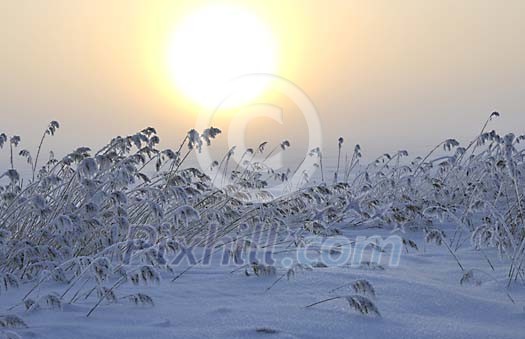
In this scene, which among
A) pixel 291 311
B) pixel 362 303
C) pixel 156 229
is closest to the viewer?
pixel 362 303

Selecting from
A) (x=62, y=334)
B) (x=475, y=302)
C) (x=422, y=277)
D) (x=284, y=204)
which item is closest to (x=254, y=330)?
(x=62, y=334)

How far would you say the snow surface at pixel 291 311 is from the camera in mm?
2494

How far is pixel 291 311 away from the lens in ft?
9.02

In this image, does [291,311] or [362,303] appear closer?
[362,303]

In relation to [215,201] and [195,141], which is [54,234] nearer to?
[195,141]

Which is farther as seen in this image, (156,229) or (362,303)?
(156,229)

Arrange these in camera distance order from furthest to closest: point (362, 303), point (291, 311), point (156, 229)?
point (156, 229) → point (291, 311) → point (362, 303)

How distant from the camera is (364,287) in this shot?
271 cm

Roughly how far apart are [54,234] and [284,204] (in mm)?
2153

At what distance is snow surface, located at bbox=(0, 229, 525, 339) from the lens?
249 centimetres

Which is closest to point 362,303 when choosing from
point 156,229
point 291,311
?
point 291,311

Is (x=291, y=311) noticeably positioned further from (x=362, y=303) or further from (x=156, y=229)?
(x=156, y=229)

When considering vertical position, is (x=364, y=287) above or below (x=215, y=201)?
below

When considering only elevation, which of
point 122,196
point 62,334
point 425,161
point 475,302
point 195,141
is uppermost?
point 425,161
